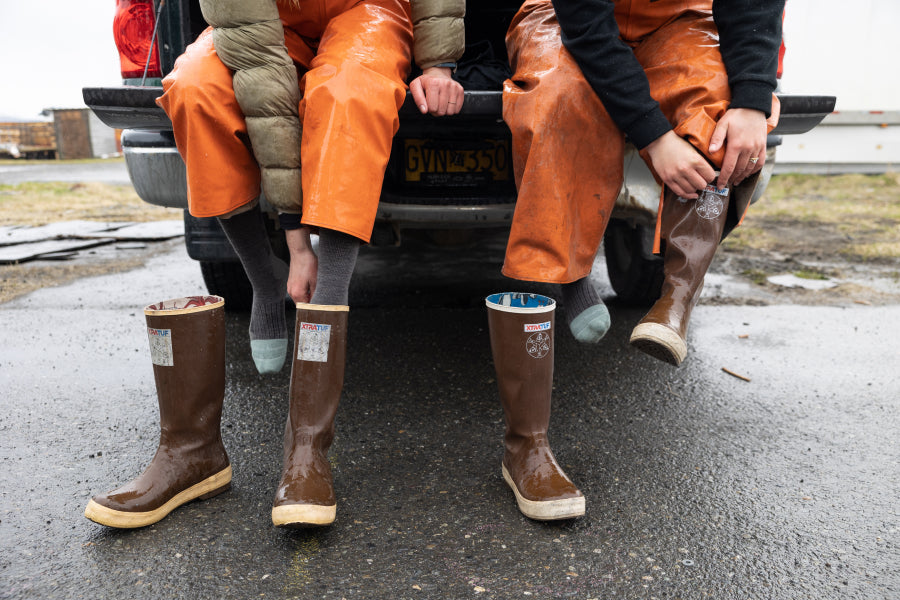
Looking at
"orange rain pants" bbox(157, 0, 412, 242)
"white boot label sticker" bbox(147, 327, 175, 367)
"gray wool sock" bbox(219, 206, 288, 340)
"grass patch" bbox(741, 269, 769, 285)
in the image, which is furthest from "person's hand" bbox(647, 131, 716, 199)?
"grass patch" bbox(741, 269, 769, 285)

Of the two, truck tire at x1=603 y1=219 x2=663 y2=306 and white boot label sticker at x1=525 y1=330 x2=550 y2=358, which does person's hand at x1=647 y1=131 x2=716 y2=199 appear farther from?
truck tire at x1=603 y1=219 x2=663 y2=306

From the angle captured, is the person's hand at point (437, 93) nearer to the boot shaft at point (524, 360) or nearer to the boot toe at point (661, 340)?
the boot shaft at point (524, 360)

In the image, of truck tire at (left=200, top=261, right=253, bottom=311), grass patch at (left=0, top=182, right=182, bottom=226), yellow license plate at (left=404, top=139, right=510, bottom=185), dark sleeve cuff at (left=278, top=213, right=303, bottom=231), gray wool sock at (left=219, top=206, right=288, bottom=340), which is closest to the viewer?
dark sleeve cuff at (left=278, top=213, right=303, bottom=231)

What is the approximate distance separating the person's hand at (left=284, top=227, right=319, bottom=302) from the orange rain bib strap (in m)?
0.47

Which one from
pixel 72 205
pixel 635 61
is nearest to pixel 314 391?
pixel 635 61

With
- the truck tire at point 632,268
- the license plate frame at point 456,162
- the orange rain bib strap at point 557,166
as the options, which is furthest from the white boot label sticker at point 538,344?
the truck tire at point 632,268

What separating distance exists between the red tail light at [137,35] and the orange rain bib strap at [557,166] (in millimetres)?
1201

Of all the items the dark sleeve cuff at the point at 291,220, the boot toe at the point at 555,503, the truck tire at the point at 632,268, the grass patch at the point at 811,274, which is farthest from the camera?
the grass patch at the point at 811,274

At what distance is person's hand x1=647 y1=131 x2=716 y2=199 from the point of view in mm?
1503

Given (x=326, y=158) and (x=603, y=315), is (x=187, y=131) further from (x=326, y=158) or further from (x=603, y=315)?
(x=603, y=315)

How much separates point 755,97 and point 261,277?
1281 mm

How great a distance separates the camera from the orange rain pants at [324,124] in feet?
4.68

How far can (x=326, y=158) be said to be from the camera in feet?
4.66

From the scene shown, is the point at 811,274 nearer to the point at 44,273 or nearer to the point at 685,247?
the point at 685,247
